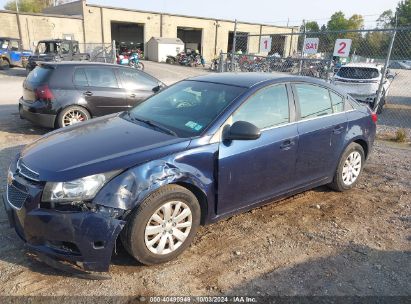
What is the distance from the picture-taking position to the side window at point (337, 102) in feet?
14.8

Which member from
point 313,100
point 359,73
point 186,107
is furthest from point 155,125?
point 359,73

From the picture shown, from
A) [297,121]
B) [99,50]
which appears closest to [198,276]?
[297,121]

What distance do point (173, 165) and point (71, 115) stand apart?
15.9 ft

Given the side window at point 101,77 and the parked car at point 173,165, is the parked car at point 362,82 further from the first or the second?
the parked car at point 173,165

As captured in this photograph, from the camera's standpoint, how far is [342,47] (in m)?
10.2

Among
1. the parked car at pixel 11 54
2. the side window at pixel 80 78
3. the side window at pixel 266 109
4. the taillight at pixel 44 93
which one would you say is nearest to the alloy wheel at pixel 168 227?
the side window at pixel 266 109

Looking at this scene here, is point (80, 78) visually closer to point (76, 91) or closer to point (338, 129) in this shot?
point (76, 91)

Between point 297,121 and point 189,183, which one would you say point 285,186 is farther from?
point 189,183

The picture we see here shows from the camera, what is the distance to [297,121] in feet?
13.0

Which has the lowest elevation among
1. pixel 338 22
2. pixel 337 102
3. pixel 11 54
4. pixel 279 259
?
pixel 11 54

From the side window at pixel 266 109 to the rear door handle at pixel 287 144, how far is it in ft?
0.70

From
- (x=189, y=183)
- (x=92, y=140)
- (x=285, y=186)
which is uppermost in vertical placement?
(x=92, y=140)

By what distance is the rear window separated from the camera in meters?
6.97

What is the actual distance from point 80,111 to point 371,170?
5673 mm
